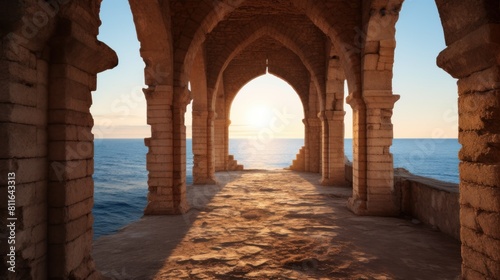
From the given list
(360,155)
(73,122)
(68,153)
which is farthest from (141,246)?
(360,155)

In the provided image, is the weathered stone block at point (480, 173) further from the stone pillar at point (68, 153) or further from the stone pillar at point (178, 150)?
the stone pillar at point (178, 150)

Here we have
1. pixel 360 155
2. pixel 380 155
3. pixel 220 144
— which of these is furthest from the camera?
pixel 220 144

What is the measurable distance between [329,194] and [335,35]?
183 inches

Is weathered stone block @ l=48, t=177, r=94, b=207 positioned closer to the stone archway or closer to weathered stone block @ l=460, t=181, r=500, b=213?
the stone archway

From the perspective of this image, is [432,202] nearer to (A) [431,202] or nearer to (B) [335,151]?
(A) [431,202]

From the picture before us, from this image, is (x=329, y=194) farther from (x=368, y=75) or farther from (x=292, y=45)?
(x=292, y=45)

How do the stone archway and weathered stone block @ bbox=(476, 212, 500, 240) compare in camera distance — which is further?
weathered stone block @ bbox=(476, 212, 500, 240)

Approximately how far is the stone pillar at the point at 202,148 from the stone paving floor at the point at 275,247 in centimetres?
425

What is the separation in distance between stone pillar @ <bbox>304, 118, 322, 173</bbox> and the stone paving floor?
28.6 ft

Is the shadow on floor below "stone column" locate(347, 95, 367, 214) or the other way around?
below

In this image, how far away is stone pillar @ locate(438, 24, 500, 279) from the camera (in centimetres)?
266

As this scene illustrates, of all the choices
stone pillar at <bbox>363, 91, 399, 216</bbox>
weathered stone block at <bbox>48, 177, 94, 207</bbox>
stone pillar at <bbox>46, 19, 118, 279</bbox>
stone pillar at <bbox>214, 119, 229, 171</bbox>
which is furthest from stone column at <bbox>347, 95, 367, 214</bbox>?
stone pillar at <bbox>214, 119, 229, 171</bbox>

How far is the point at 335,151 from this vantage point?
11.2 meters

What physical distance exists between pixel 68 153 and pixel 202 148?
864cm
